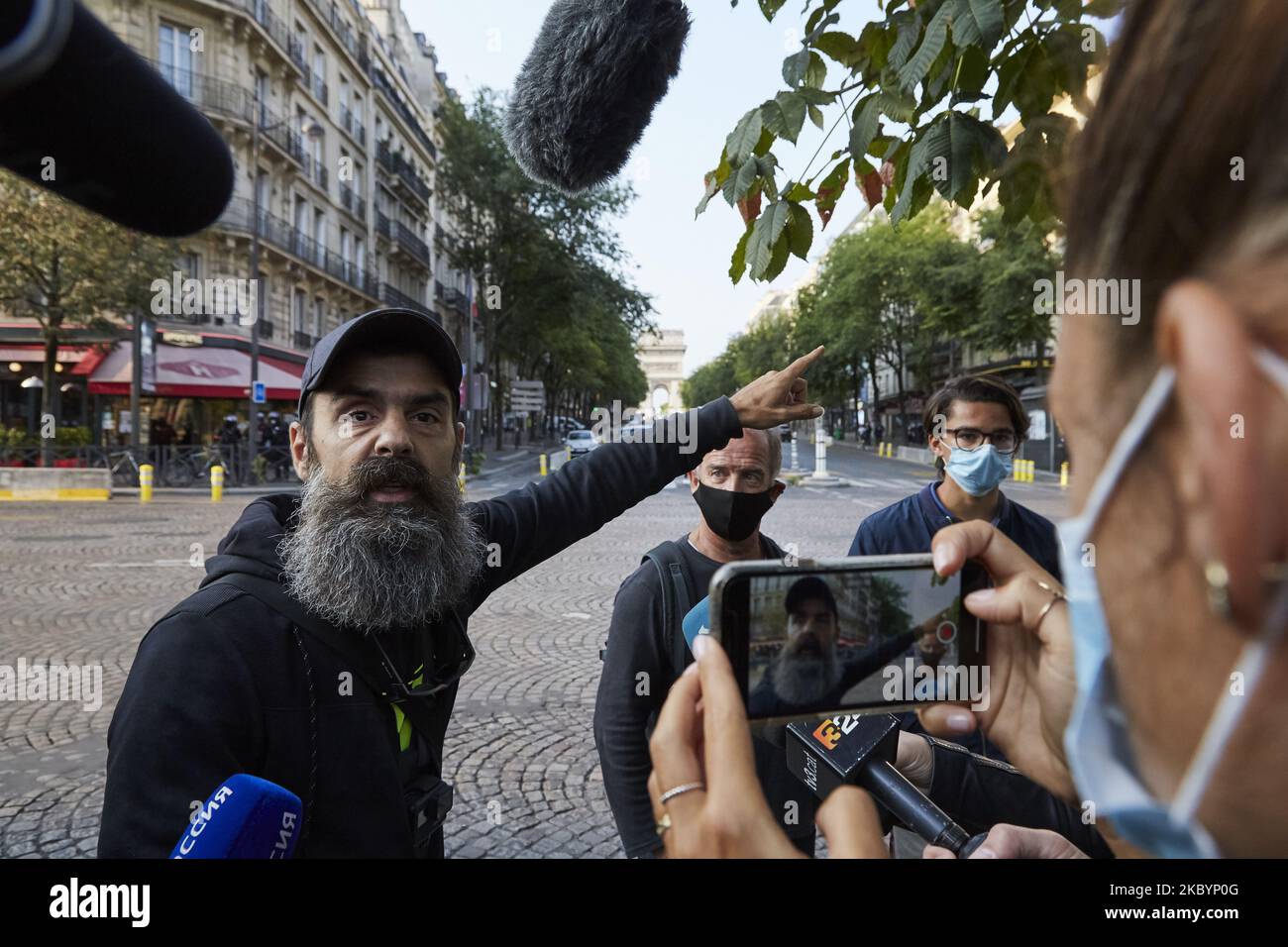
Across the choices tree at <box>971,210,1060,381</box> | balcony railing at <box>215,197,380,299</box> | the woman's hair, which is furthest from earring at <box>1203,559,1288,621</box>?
tree at <box>971,210,1060,381</box>

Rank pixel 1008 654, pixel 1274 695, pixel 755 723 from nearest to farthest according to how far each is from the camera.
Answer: pixel 1274 695 < pixel 755 723 < pixel 1008 654

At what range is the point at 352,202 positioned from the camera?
101 ft

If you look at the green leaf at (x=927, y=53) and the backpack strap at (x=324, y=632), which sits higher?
the green leaf at (x=927, y=53)

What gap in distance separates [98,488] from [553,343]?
2470 centimetres

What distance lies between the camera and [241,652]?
153cm

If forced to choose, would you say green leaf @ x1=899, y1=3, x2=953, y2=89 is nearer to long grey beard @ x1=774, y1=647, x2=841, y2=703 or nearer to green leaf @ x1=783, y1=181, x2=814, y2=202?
green leaf @ x1=783, y1=181, x2=814, y2=202

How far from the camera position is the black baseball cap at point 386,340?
1920 mm

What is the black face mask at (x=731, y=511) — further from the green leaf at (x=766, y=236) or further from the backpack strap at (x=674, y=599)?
the green leaf at (x=766, y=236)

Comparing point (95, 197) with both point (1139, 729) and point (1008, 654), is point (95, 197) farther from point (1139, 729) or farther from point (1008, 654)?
point (1008, 654)

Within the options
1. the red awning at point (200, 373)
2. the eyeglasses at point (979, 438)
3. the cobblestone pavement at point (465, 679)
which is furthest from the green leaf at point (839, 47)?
the red awning at point (200, 373)

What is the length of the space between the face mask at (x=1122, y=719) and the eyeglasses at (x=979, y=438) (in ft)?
9.05

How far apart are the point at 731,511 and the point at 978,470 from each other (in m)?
1.08

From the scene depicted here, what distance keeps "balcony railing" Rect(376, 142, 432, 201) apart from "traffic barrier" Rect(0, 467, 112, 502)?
15.9 meters
